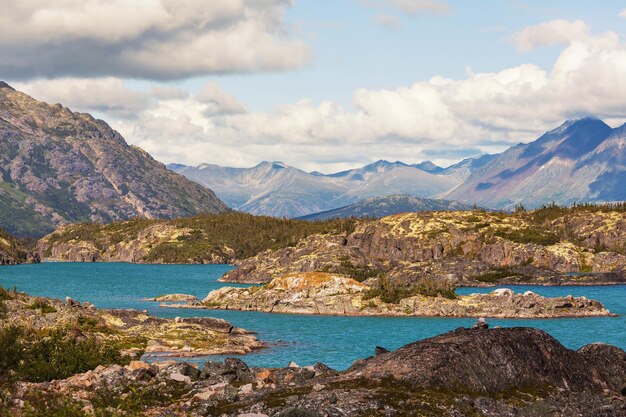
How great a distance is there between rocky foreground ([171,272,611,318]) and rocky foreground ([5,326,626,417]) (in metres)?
124

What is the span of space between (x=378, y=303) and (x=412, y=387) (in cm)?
13331

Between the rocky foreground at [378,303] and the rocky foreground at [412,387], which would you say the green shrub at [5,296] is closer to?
the rocky foreground at [412,387]

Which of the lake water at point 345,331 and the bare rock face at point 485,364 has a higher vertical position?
the bare rock face at point 485,364

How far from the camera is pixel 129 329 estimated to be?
350ft

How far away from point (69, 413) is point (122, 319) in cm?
8974

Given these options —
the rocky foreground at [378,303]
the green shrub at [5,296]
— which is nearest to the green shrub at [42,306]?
the green shrub at [5,296]

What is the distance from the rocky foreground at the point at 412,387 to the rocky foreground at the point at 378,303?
124113 mm

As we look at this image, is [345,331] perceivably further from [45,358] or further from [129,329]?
[45,358]

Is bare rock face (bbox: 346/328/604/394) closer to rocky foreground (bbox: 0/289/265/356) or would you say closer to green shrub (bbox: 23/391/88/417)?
green shrub (bbox: 23/391/88/417)

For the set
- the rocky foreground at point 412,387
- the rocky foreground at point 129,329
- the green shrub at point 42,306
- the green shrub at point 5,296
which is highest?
the rocky foreground at point 412,387

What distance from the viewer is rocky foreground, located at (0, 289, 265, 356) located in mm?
90562

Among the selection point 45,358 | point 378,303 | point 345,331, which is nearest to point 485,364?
point 45,358

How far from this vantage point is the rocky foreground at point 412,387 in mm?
34500

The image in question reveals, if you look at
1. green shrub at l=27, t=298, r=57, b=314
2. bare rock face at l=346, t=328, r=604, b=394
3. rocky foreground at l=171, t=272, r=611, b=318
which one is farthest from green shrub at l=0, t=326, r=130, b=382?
rocky foreground at l=171, t=272, r=611, b=318
